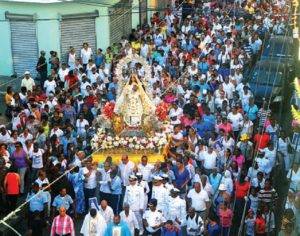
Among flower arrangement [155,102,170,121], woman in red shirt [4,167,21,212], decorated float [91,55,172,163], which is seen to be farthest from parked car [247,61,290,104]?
woman in red shirt [4,167,21,212]

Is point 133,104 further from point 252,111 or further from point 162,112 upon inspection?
point 252,111

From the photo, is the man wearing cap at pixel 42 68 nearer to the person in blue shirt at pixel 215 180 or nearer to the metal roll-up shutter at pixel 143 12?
the metal roll-up shutter at pixel 143 12

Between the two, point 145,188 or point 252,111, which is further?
point 252,111

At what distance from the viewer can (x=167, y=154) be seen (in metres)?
16.9

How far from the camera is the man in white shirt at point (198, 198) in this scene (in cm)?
1408

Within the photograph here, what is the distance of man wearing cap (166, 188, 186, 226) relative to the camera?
44.7 feet

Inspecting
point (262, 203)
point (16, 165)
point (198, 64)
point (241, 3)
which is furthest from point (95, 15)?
point (262, 203)

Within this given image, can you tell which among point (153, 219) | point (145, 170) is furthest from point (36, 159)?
point (153, 219)

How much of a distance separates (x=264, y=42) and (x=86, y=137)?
32.0 feet

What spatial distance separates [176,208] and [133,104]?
4711mm

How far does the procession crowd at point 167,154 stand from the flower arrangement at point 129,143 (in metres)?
0.27

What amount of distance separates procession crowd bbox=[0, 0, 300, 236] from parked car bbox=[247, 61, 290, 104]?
0.38 m

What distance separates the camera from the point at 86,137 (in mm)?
17672

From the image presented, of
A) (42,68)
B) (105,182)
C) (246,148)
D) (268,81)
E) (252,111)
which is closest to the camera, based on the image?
(105,182)
